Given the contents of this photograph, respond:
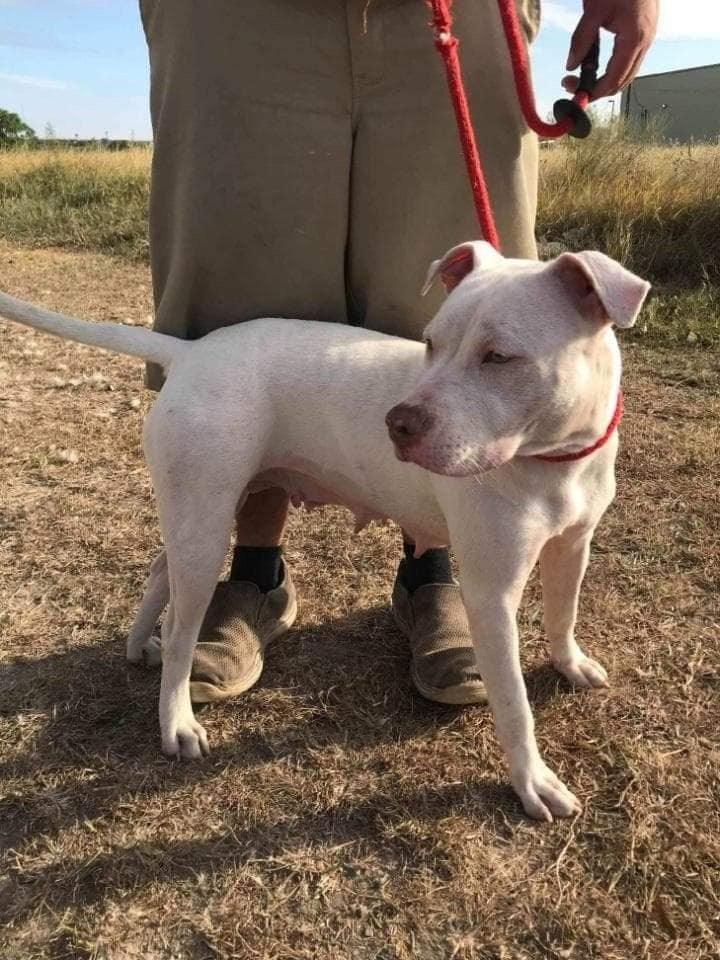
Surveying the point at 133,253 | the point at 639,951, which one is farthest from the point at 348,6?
the point at 133,253

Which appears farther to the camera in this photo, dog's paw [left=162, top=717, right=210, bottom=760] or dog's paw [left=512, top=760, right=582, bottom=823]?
dog's paw [left=162, top=717, right=210, bottom=760]

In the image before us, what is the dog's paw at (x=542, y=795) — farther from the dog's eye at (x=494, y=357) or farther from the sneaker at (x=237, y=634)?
the dog's eye at (x=494, y=357)

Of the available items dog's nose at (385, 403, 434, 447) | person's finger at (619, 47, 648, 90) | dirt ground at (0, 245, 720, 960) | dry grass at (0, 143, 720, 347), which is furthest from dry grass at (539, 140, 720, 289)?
dog's nose at (385, 403, 434, 447)

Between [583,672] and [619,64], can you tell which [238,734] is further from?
[619,64]

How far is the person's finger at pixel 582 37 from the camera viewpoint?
207 cm

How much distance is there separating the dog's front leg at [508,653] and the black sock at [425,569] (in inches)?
28.9

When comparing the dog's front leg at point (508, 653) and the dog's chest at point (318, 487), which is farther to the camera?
the dog's chest at point (318, 487)

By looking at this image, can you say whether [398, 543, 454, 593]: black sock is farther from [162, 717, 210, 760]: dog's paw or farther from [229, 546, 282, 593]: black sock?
[162, 717, 210, 760]: dog's paw

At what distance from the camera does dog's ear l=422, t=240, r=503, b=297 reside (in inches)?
74.4

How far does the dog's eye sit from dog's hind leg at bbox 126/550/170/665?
4.18 ft

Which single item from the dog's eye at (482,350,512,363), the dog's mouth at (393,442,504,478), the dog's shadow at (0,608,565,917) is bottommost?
the dog's shadow at (0,608,565,917)

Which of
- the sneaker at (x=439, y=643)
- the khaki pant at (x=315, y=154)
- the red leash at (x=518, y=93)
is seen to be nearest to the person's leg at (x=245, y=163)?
the khaki pant at (x=315, y=154)

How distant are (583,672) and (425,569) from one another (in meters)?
0.59

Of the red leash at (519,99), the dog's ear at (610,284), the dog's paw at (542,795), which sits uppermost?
the red leash at (519,99)
